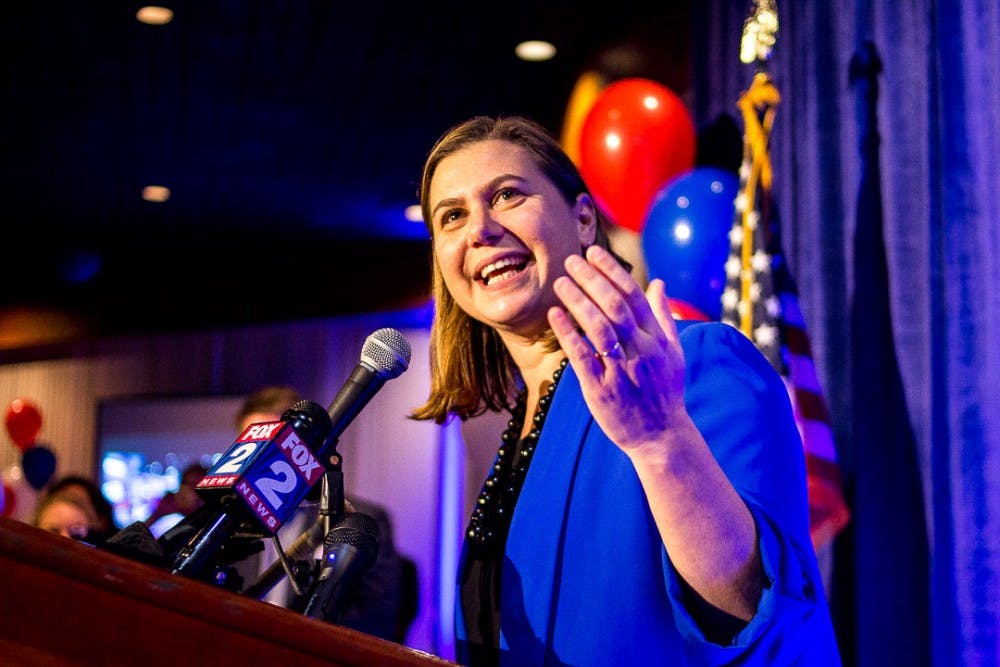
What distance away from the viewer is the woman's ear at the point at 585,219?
61.0 inches

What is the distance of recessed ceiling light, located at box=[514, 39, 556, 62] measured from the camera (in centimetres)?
552

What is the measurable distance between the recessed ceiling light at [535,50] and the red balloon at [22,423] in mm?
5480

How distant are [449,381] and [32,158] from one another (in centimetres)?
652

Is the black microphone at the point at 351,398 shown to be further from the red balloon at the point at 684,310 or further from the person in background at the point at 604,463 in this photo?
the red balloon at the point at 684,310

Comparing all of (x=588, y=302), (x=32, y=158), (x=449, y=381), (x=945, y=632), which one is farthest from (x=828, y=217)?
(x=32, y=158)

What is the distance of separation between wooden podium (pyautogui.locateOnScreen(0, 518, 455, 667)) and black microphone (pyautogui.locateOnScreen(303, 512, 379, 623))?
247 mm

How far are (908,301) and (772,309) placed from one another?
0.34 meters

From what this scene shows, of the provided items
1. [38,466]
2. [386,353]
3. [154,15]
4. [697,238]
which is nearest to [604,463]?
[386,353]

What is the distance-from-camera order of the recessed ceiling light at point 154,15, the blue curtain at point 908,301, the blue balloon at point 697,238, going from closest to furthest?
1. the blue curtain at point 908,301
2. the blue balloon at point 697,238
3. the recessed ceiling light at point 154,15

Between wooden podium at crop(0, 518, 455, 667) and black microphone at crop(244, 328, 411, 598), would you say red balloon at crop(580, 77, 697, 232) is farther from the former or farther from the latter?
wooden podium at crop(0, 518, 455, 667)

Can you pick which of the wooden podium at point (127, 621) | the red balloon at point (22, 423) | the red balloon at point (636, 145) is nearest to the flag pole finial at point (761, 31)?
the red balloon at point (636, 145)

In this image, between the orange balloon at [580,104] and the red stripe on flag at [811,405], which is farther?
the orange balloon at [580,104]

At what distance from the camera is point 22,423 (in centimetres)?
861

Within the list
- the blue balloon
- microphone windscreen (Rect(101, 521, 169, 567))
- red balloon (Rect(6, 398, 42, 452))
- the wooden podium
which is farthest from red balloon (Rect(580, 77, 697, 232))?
red balloon (Rect(6, 398, 42, 452))
